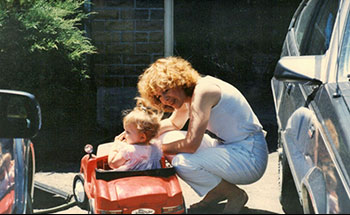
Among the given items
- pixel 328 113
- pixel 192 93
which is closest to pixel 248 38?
pixel 192 93

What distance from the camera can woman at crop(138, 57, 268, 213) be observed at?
3.84m

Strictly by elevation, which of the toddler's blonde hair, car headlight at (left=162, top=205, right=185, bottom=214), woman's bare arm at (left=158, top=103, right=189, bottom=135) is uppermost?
the toddler's blonde hair

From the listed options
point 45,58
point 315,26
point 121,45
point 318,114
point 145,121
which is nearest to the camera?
point 318,114

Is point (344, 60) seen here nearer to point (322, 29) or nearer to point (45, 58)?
point (322, 29)

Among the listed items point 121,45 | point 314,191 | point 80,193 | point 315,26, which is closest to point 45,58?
point 121,45

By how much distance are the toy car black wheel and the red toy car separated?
489 mm

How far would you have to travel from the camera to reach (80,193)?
13.8ft

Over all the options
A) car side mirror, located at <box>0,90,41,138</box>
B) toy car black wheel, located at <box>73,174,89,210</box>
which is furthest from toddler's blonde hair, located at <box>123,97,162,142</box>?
car side mirror, located at <box>0,90,41,138</box>

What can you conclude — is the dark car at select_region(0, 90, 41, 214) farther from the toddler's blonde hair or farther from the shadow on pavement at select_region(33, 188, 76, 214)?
the shadow on pavement at select_region(33, 188, 76, 214)

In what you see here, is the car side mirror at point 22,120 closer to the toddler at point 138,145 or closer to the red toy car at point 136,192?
the red toy car at point 136,192

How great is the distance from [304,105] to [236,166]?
2.11ft

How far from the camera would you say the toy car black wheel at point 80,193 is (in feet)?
13.6

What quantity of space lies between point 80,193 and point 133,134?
2.57 feet

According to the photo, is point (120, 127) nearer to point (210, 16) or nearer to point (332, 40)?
point (210, 16)
